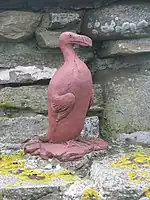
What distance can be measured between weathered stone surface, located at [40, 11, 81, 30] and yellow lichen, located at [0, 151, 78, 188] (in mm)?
514

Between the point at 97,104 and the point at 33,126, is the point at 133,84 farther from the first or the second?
the point at 33,126

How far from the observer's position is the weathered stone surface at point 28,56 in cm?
173

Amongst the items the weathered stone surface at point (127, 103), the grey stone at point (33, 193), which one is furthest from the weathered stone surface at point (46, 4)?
the grey stone at point (33, 193)

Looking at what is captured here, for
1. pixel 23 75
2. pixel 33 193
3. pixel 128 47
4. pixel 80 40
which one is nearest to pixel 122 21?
pixel 128 47

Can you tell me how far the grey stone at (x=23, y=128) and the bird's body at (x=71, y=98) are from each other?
212 millimetres

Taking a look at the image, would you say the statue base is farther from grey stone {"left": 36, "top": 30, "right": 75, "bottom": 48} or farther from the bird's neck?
grey stone {"left": 36, "top": 30, "right": 75, "bottom": 48}

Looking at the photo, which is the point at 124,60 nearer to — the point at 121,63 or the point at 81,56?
the point at 121,63

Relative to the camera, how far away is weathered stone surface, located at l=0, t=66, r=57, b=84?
173 centimetres

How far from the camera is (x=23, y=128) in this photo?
1.70 m

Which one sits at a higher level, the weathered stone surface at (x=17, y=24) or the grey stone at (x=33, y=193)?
the weathered stone surface at (x=17, y=24)

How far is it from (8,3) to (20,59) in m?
0.21

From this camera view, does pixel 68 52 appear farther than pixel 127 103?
No

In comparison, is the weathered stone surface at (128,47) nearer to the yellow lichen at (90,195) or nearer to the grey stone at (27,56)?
the grey stone at (27,56)

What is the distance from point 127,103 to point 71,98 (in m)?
0.38
